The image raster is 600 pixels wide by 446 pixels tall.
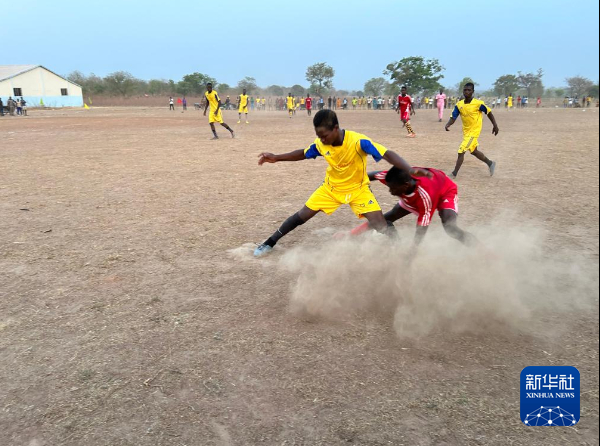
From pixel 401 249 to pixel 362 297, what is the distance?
3.02ft

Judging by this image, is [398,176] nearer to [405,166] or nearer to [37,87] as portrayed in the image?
[405,166]

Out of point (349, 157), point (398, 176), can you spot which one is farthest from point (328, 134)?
point (398, 176)

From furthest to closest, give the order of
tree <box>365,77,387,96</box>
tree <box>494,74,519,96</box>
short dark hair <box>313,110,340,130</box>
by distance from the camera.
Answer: tree <box>365,77,387,96</box>, tree <box>494,74,519,96</box>, short dark hair <box>313,110,340,130</box>

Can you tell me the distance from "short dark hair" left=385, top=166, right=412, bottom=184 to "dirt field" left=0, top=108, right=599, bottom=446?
2.65 ft

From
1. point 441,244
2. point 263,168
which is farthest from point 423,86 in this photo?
point 441,244

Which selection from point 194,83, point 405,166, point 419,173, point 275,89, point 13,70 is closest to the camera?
point 419,173

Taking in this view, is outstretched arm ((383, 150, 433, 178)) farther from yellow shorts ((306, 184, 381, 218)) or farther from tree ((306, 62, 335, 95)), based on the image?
tree ((306, 62, 335, 95))

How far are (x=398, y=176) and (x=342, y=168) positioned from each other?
0.67 meters

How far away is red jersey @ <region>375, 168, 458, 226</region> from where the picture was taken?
404 centimetres

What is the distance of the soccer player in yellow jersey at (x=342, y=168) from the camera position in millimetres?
4043

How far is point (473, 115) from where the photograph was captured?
28.6ft

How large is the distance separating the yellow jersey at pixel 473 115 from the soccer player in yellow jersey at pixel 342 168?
16.9ft

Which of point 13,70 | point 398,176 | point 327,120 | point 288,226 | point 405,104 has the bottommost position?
point 288,226

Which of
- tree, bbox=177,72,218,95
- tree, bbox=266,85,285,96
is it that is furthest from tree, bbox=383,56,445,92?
tree, bbox=266,85,285,96
